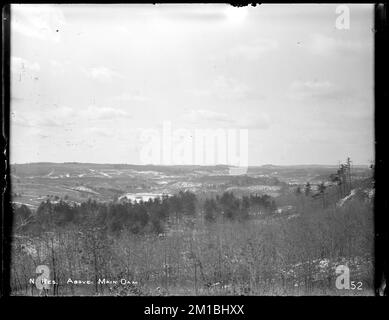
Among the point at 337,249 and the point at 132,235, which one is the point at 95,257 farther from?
the point at 337,249

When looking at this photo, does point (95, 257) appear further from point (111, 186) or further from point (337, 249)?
point (337, 249)

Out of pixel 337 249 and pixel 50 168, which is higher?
pixel 50 168
